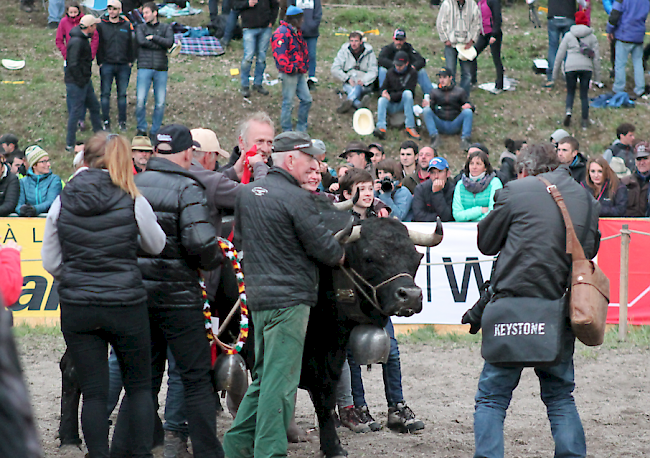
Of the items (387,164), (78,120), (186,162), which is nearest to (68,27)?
(78,120)

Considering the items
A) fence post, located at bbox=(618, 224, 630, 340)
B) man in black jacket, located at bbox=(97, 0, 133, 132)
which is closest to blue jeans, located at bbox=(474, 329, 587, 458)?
fence post, located at bbox=(618, 224, 630, 340)

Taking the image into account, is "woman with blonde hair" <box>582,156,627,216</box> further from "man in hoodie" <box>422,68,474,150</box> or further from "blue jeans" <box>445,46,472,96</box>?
"blue jeans" <box>445,46,472,96</box>

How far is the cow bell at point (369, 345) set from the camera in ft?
16.4

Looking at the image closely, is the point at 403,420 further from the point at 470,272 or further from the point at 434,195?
the point at 434,195

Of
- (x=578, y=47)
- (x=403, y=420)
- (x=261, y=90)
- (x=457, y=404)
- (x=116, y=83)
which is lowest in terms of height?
(x=457, y=404)

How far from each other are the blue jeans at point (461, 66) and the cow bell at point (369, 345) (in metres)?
12.0

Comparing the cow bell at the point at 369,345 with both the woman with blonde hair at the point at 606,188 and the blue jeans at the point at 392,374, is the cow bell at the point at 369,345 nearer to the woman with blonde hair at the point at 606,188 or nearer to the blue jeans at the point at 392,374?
the blue jeans at the point at 392,374

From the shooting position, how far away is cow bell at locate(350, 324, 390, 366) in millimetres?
5000

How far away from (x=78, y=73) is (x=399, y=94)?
6088mm

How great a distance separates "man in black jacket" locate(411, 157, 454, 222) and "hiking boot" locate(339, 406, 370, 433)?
388cm

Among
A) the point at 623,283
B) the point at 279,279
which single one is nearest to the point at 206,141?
the point at 279,279

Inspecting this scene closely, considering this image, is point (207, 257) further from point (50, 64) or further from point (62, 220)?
point (50, 64)

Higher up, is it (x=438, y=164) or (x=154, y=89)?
(x=154, y=89)

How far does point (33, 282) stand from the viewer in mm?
9805
